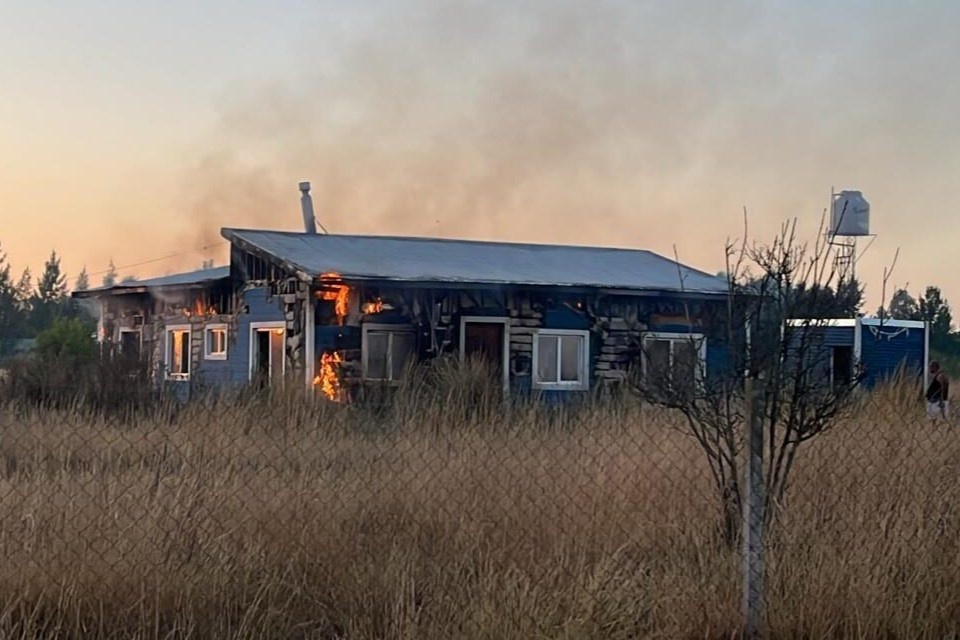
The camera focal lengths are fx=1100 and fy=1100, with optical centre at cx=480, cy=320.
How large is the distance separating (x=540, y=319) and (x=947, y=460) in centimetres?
1271

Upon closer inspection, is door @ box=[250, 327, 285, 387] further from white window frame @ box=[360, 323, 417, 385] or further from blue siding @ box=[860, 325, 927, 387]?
blue siding @ box=[860, 325, 927, 387]

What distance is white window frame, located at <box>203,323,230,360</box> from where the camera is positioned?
21.4 meters

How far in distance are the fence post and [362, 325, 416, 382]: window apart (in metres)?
13.9

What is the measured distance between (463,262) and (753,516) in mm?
16403

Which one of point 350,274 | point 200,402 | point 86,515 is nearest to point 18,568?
point 86,515

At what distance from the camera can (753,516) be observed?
4.59 metres

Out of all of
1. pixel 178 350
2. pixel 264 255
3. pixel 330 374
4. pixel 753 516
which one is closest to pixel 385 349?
pixel 330 374

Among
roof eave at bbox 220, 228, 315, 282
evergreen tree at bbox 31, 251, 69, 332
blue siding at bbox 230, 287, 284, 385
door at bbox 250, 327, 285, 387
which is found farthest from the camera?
evergreen tree at bbox 31, 251, 69, 332

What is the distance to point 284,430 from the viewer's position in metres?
9.33

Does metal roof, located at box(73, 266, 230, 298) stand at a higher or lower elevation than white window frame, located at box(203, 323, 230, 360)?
higher

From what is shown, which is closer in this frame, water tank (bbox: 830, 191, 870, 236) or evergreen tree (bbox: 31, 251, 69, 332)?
water tank (bbox: 830, 191, 870, 236)

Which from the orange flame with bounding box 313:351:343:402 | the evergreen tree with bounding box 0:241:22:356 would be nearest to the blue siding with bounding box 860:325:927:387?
the orange flame with bounding box 313:351:343:402

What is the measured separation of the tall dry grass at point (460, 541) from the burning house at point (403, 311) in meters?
9.26

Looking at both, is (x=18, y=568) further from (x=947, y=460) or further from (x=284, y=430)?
(x=947, y=460)
